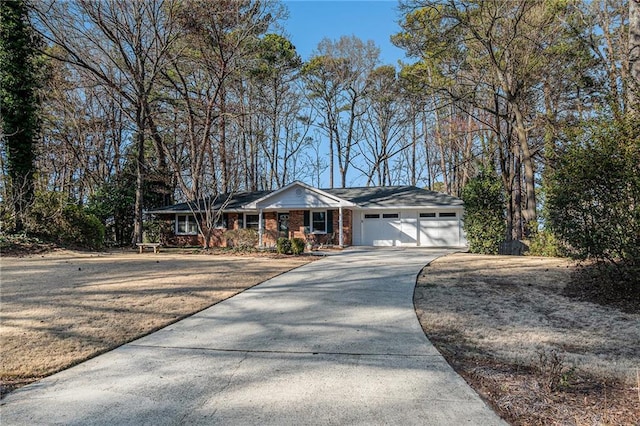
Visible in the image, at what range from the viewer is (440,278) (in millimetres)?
9070

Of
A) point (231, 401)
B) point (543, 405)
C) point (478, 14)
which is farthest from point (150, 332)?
point (478, 14)

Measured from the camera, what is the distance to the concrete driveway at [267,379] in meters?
2.95

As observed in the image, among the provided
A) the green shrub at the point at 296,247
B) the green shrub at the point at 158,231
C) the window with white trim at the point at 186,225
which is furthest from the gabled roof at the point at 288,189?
the green shrub at the point at 158,231

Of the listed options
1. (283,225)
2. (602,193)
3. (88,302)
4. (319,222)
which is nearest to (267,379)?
(88,302)

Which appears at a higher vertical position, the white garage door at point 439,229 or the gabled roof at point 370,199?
the gabled roof at point 370,199

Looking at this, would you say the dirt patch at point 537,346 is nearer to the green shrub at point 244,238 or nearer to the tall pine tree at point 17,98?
the green shrub at point 244,238

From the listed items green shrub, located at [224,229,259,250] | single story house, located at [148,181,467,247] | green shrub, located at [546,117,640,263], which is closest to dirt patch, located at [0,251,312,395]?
green shrub, located at [224,229,259,250]

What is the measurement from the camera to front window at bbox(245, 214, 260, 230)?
22.7m

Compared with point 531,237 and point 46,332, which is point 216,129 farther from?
point 46,332

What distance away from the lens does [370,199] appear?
22.2 metres

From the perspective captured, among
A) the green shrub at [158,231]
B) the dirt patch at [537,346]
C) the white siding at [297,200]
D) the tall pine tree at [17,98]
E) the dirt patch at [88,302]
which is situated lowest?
the dirt patch at [537,346]

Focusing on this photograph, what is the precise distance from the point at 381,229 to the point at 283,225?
5.55 m

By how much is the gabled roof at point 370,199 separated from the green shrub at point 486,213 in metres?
3.39

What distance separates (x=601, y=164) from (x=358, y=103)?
26358 mm
